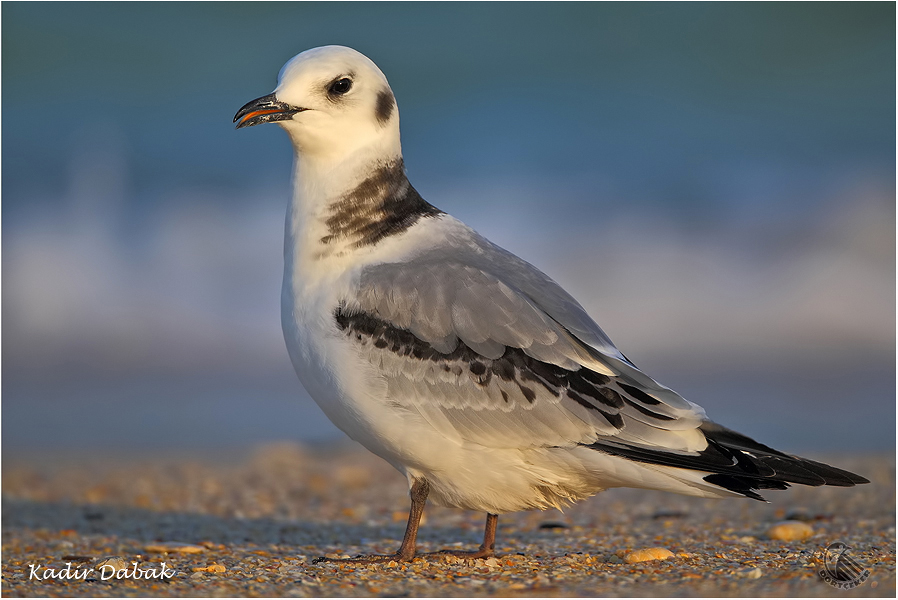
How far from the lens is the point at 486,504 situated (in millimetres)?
4582

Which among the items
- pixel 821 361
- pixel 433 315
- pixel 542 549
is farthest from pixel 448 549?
pixel 821 361

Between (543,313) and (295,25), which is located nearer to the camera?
(543,313)

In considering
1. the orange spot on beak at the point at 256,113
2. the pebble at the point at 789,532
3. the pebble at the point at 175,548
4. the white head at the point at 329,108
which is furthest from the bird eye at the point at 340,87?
the pebble at the point at 789,532

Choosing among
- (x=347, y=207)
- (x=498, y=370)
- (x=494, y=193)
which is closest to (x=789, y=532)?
(x=498, y=370)

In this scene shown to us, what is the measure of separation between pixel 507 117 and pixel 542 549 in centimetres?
1216

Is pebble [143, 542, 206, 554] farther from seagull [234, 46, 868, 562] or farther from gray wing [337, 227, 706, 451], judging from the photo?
gray wing [337, 227, 706, 451]

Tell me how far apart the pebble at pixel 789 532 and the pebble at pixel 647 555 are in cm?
82

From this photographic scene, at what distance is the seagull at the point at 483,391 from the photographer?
4.30 m

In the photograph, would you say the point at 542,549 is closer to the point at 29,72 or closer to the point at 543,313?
the point at 543,313

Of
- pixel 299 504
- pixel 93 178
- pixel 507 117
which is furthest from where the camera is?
pixel 507 117

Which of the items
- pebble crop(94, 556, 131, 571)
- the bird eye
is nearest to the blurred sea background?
pebble crop(94, 556, 131, 571)

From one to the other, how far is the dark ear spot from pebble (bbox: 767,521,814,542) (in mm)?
2996

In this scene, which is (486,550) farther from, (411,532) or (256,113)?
(256,113)

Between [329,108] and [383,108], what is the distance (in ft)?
1.01
